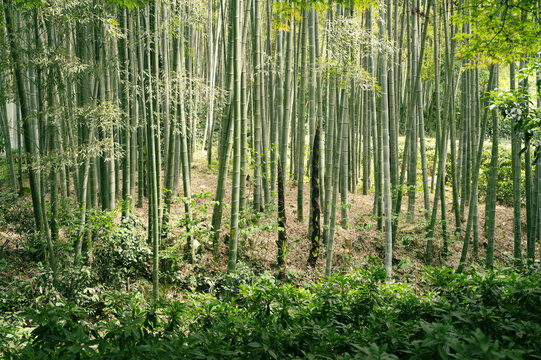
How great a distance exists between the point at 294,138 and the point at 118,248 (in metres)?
5.10

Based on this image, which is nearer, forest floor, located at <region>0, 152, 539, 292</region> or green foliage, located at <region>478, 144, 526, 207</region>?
forest floor, located at <region>0, 152, 539, 292</region>

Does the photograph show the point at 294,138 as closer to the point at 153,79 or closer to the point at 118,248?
the point at 153,79

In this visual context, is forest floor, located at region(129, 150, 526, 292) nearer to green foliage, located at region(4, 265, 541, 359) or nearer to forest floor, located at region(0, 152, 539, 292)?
forest floor, located at region(0, 152, 539, 292)

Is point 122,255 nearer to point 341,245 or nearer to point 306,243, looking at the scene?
point 306,243

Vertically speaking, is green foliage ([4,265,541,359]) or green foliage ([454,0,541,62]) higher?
green foliage ([454,0,541,62])

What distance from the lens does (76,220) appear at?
405 cm

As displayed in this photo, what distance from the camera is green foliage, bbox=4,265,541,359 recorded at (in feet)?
4.71

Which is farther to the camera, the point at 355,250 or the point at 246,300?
the point at 355,250

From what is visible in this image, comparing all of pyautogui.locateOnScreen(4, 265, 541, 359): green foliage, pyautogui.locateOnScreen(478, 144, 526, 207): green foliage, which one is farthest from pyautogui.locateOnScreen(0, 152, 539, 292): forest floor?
pyautogui.locateOnScreen(4, 265, 541, 359): green foliage

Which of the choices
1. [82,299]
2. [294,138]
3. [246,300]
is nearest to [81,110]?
[82,299]

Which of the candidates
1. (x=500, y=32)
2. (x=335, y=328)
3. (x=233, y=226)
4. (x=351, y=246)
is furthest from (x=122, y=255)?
(x=500, y=32)

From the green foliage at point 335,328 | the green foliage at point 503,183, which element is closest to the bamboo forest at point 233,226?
the green foliage at point 335,328

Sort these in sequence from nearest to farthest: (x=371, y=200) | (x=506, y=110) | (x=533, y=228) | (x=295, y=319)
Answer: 1. (x=295, y=319)
2. (x=506, y=110)
3. (x=533, y=228)
4. (x=371, y=200)

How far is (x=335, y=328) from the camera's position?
1.70 meters
